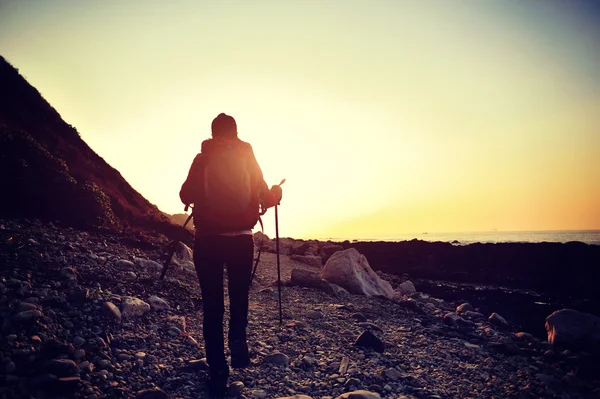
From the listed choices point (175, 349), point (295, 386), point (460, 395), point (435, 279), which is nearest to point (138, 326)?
point (175, 349)

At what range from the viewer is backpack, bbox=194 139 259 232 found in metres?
4.06

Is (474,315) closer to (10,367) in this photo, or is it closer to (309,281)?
(309,281)

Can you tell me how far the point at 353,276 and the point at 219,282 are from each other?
8.11m

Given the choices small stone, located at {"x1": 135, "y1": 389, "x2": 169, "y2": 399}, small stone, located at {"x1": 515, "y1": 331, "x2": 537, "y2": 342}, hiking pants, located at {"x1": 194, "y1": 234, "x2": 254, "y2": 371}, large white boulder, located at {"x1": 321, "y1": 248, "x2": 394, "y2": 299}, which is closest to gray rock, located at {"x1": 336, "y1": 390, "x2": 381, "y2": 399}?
hiking pants, located at {"x1": 194, "y1": 234, "x2": 254, "y2": 371}

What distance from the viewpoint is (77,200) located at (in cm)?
1043

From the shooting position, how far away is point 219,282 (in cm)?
413

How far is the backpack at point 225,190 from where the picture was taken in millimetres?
4062

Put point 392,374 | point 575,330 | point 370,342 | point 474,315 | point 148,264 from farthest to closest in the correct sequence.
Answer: point 474,315 → point 148,264 → point 575,330 → point 370,342 → point 392,374

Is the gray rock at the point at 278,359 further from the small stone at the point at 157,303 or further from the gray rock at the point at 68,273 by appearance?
the gray rock at the point at 68,273

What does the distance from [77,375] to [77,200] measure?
8373mm

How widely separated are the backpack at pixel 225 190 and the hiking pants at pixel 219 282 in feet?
0.69

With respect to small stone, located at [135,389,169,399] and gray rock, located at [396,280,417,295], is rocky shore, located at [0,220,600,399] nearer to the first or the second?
small stone, located at [135,389,169,399]

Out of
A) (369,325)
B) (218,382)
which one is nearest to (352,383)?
(218,382)

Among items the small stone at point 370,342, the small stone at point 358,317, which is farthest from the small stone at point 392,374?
the small stone at point 358,317
